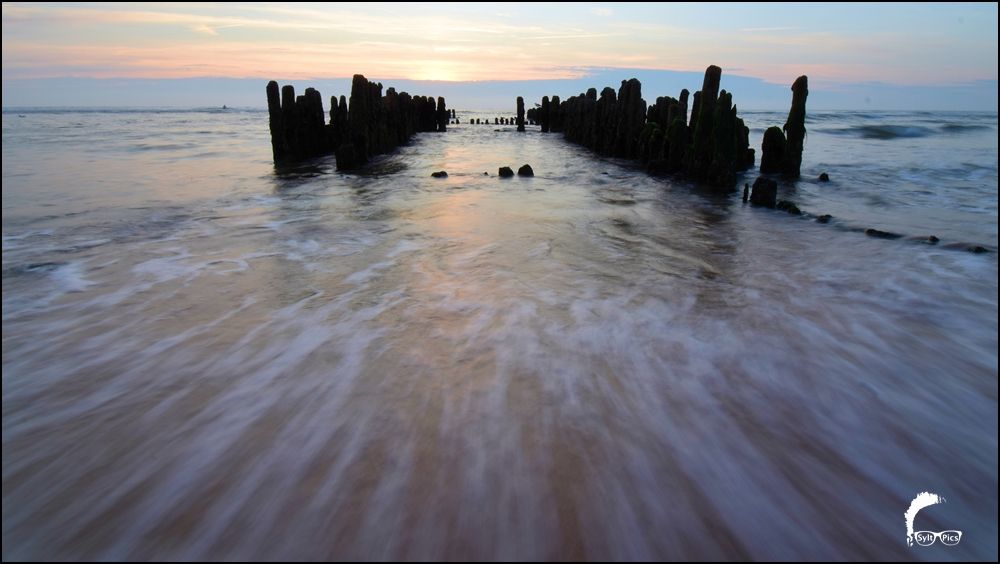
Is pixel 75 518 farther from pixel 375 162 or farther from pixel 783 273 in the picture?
pixel 375 162

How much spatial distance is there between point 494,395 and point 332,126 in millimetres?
17631

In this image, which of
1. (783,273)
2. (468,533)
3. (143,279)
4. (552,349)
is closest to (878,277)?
(783,273)

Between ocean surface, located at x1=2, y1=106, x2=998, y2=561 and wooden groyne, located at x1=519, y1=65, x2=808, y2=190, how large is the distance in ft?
15.0

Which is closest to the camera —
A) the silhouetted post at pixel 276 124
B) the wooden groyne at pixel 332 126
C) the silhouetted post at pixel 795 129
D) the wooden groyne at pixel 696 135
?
the wooden groyne at pixel 696 135

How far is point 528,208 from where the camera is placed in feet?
29.7

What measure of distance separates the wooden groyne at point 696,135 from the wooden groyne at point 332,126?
8.26 m

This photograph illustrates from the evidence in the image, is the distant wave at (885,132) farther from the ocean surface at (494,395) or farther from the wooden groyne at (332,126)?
the ocean surface at (494,395)

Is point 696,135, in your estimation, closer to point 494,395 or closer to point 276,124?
point 494,395

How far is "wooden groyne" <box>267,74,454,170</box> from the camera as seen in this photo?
560 inches

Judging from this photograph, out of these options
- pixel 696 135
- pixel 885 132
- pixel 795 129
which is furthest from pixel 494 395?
pixel 885 132

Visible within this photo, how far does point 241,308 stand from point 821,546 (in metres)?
4.19

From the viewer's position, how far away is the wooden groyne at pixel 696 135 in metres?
10.9

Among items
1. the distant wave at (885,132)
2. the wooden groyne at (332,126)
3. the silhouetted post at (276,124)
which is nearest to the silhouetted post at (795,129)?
the wooden groyne at (332,126)

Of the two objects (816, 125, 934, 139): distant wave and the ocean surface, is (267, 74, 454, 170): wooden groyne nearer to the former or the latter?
the ocean surface
